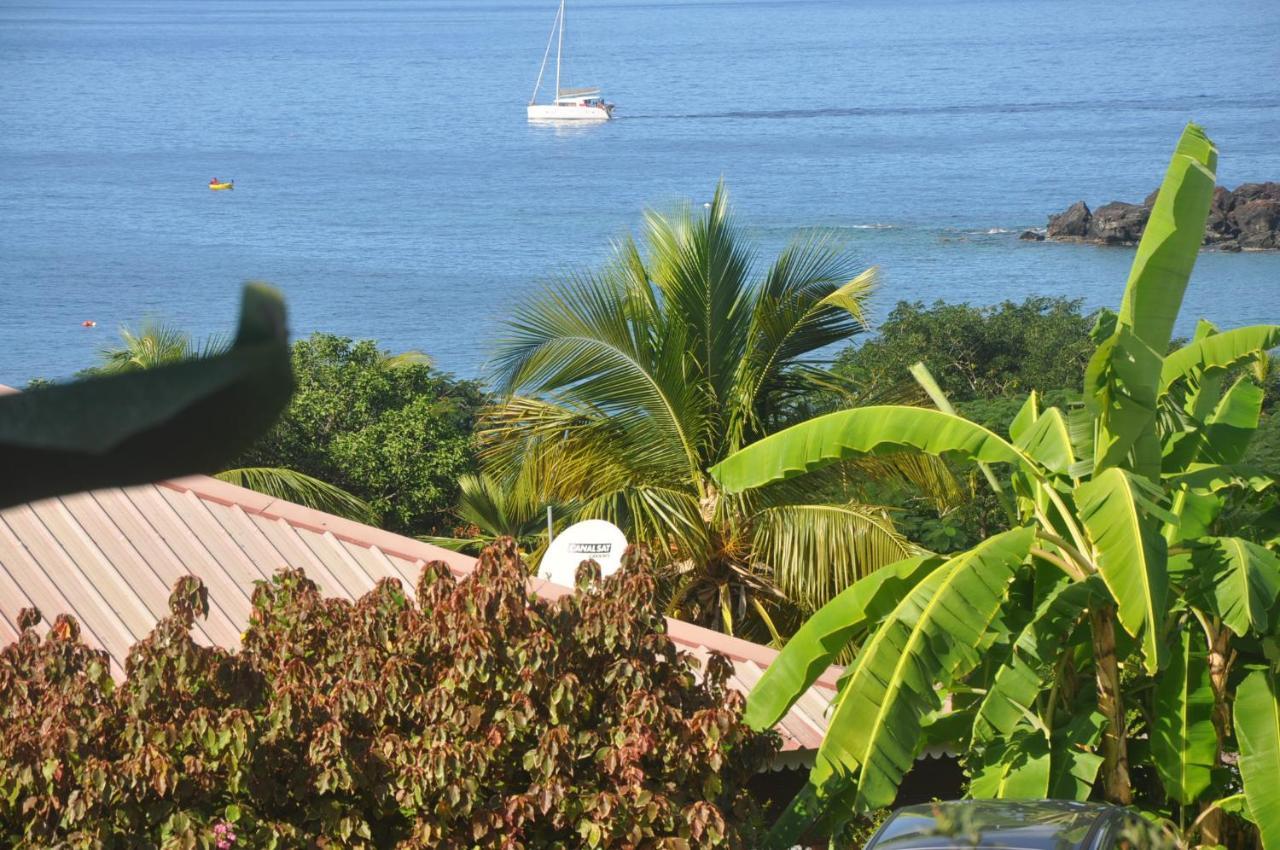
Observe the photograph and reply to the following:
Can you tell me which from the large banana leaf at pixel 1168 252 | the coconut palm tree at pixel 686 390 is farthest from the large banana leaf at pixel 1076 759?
Answer: the coconut palm tree at pixel 686 390

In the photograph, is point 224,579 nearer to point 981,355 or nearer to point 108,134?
point 981,355

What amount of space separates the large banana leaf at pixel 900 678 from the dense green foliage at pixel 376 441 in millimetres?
17124

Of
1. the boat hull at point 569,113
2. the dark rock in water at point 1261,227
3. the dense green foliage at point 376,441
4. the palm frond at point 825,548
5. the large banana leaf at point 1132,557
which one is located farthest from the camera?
the boat hull at point 569,113

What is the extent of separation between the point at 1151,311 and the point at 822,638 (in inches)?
91.8

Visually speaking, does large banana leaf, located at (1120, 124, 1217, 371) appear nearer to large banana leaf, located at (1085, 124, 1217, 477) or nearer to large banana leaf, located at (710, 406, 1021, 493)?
large banana leaf, located at (1085, 124, 1217, 477)

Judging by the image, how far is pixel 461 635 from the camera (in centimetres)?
633

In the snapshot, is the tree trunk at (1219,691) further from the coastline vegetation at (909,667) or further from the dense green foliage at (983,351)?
the dense green foliage at (983,351)

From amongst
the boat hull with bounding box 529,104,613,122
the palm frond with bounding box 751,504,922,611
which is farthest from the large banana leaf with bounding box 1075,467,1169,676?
the boat hull with bounding box 529,104,613,122

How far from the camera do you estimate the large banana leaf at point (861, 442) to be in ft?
24.7

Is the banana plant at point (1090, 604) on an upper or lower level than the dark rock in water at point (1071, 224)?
upper

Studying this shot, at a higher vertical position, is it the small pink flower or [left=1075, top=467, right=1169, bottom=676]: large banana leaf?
[left=1075, top=467, right=1169, bottom=676]: large banana leaf

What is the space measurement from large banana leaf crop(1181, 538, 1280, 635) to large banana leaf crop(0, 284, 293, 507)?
6.37 meters

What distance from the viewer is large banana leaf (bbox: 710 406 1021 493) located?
7527 millimetres

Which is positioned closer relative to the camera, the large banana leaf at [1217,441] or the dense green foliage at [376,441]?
the large banana leaf at [1217,441]
